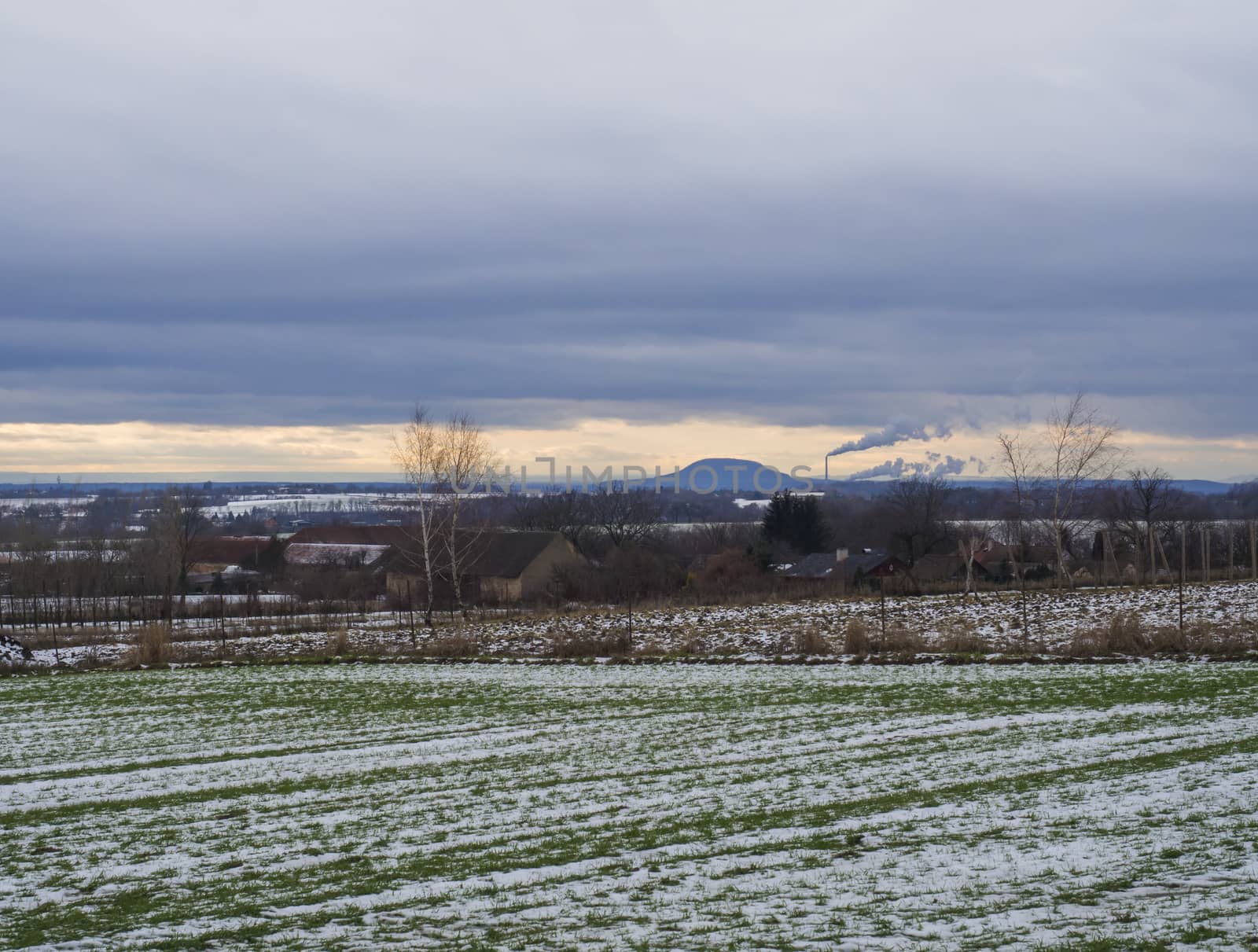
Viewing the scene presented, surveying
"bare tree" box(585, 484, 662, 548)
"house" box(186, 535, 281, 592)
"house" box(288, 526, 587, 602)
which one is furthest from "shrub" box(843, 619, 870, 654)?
"bare tree" box(585, 484, 662, 548)

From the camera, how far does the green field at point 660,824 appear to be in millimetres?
7691

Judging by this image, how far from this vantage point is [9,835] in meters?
11.4

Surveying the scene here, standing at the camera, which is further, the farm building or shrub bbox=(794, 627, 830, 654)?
the farm building

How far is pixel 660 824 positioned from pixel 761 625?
2567cm

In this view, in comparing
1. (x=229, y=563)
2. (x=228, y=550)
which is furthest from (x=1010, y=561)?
(x=228, y=550)

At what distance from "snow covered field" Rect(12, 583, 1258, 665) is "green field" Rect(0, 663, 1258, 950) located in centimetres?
998

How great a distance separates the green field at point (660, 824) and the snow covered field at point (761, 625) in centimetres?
998

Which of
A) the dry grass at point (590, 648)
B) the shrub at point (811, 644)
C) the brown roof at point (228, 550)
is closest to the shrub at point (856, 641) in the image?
the shrub at point (811, 644)

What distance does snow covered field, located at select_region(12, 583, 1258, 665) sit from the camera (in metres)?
30.8

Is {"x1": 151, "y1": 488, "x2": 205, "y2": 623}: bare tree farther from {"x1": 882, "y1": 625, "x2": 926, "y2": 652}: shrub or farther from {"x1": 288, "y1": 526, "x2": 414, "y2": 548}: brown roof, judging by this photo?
{"x1": 882, "y1": 625, "x2": 926, "y2": 652}: shrub

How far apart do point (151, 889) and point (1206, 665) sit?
20.7 meters

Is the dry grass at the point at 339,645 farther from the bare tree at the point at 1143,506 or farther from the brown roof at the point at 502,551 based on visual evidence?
the bare tree at the point at 1143,506

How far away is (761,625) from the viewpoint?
3612cm

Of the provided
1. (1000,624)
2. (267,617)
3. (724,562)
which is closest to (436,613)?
(267,617)
